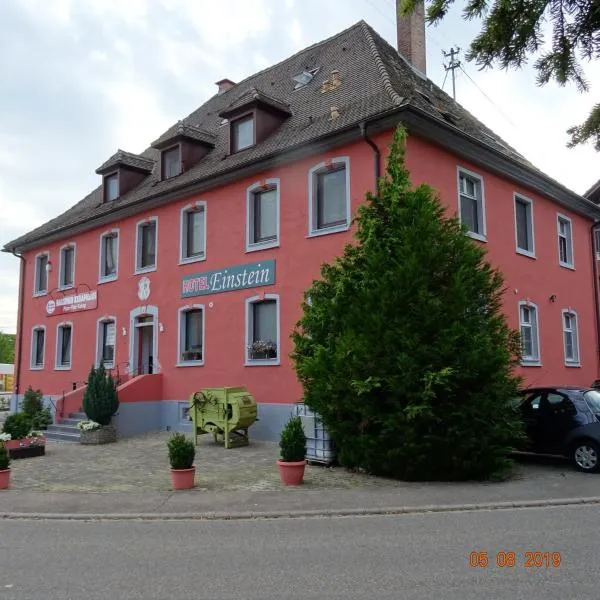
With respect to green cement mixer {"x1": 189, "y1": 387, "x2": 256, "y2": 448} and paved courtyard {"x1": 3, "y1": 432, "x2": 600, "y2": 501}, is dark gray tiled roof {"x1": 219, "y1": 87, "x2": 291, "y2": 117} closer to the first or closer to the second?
green cement mixer {"x1": 189, "y1": 387, "x2": 256, "y2": 448}

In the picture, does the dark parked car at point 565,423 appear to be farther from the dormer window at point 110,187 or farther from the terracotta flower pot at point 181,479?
the dormer window at point 110,187

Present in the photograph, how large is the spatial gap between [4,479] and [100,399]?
616 cm

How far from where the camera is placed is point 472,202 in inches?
680

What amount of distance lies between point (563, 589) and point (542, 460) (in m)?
8.02

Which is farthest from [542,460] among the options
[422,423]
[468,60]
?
[468,60]

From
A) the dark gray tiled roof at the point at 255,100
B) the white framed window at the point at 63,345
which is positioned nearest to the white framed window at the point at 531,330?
the dark gray tiled roof at the point at 255,100

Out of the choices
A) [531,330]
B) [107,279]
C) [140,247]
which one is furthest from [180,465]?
[107,279]

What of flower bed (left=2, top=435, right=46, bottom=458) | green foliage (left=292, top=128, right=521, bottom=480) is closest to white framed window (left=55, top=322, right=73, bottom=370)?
flower bed (left=2, top=435, right=46, bottom=458)

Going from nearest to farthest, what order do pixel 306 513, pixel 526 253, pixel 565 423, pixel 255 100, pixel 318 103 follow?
pixel 306 513, pixel 565 423, pixel 255 100, pixel 318 103, pixel 526 253

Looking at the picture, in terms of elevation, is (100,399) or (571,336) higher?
(571,336)

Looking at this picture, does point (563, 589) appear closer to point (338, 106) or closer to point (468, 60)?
point (468, 60)

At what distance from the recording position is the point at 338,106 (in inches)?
669

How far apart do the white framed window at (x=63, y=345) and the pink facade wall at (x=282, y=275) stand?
0.84 feet

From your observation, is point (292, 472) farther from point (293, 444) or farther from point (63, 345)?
point (63, 345)
